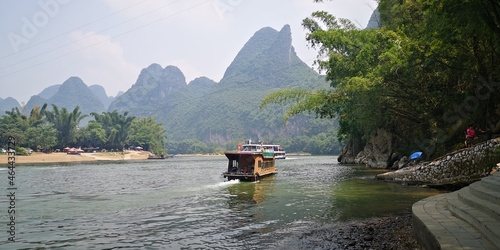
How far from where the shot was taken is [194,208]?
15.4m

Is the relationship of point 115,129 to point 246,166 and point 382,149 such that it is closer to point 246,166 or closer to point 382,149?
point 382,149

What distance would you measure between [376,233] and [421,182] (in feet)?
40.5

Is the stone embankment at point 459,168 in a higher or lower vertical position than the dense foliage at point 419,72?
lower

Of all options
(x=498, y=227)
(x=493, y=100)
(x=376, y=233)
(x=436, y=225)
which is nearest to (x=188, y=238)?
(x=376, y=233)

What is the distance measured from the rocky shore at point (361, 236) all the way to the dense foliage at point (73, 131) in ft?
259

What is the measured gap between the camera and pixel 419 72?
22.4 meters

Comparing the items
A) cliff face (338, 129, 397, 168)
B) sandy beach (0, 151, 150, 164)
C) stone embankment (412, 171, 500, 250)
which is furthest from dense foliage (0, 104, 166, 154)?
stone embankment (412, 171, 500, 250)

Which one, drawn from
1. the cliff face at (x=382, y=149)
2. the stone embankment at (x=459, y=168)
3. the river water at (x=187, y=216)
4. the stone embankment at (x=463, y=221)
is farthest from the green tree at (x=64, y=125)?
the stone embankment at (x=463, y=221)

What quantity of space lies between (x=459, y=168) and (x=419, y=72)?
24.3 ft

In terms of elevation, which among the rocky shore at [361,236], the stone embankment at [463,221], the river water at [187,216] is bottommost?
the river water at [187,216]

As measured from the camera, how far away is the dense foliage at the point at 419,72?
595 inches

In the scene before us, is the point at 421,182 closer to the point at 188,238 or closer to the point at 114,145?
the point at 188,238

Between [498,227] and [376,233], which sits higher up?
[498,227]

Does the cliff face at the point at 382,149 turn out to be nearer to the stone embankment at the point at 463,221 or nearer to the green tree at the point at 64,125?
the stone embankment at the point at 463,221
